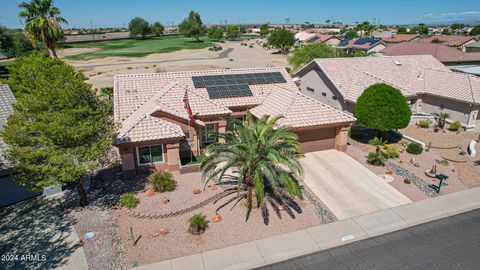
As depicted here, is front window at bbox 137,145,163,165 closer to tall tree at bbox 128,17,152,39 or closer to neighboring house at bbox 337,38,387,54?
neighboring house at bbox 337,38,387,54

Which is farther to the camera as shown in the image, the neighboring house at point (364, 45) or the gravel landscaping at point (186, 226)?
the neighboring house at point (364, 45)

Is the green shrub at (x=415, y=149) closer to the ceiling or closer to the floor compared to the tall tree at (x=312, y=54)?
closer to the floor

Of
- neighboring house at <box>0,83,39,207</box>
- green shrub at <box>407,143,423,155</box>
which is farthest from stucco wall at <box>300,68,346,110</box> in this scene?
neighboring house at <box>0,83,39,207</box>

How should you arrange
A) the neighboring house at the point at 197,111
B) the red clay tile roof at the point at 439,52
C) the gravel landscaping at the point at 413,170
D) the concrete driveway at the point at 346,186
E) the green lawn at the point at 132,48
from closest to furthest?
the concrete driveway at the point at 346,186 < the gravel landscaping at the point at 413,170 < the neighboring house at the point at 197,111 < the red clay tile roof at the point at 439,52 < the green lawn at the point at 132,48

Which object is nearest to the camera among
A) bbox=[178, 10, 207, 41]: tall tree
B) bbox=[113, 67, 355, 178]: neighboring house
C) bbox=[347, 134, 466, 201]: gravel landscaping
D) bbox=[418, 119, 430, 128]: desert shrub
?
bbox=[347, 134, 466, 201]: gravel landscaping

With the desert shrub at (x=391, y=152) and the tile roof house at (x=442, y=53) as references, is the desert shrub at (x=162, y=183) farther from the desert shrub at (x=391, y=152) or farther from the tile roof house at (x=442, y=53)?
the tile roof house at (x=442, y=53)

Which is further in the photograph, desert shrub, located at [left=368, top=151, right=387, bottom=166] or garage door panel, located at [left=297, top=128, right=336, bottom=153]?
garage door panel, located at [left=297, top=128, right=336, bottom=153]

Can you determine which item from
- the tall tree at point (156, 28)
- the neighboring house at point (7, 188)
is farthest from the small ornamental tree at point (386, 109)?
the tall tree at point (156, 28)

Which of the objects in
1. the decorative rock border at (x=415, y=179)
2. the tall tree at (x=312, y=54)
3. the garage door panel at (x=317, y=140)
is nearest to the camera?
the decorative rock border at (x=415, y=179)
